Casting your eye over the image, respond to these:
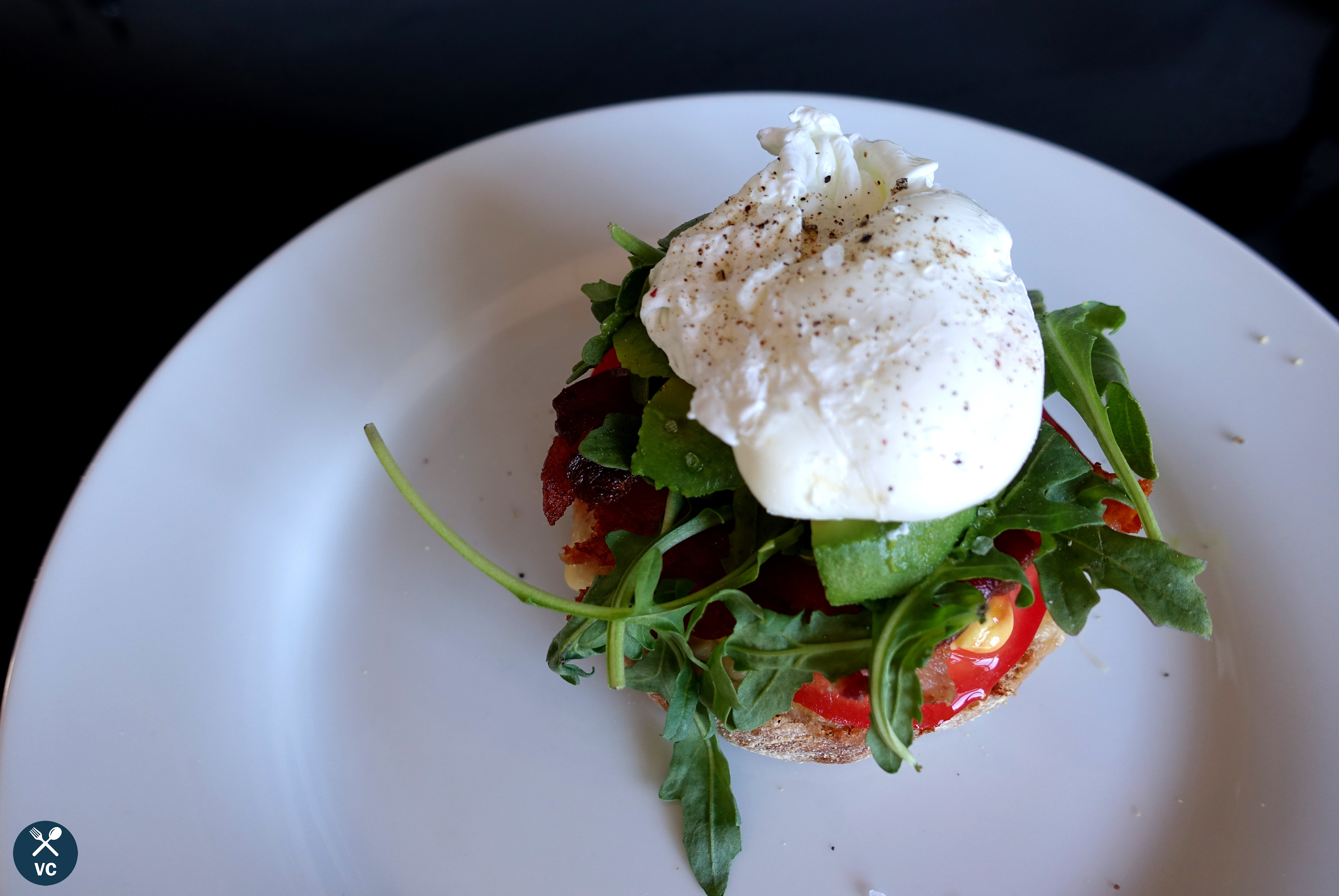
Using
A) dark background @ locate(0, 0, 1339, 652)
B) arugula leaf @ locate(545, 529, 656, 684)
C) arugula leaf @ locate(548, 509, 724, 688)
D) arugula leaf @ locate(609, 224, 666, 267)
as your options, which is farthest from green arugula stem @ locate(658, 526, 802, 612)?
dark background @ locate(0, 0, 1339, 652)

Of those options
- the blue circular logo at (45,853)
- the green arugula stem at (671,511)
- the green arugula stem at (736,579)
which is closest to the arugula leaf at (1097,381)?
the green arugula stem at (736,579)

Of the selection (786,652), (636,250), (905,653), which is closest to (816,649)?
(786,652)

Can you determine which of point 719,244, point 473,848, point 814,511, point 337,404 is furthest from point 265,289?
point 814,511

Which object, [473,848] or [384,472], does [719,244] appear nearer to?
[384,472]

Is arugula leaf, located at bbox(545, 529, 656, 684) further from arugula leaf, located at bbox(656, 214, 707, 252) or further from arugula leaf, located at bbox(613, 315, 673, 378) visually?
arugula leaf, located at bbox(656, 214, 707, 252)

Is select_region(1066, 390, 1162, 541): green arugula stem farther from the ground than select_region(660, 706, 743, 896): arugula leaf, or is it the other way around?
select_region(1066, 390, 1162, 541): green arugula stem

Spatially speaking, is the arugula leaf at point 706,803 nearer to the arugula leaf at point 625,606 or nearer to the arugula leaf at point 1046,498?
the arugula leaf at point 625,606
